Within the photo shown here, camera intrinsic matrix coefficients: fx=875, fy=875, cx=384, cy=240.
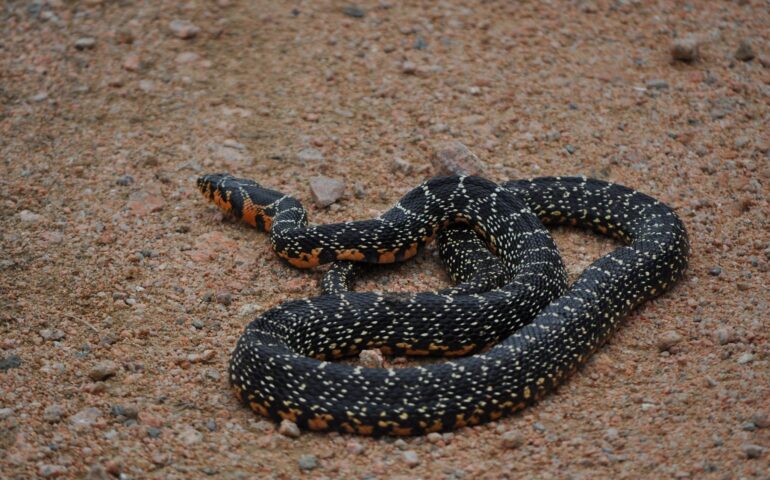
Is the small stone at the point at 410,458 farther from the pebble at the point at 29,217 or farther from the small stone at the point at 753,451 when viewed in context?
the pebble at the point at 29,217

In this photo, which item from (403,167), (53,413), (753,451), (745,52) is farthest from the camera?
(745,52)

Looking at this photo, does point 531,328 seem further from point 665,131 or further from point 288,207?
point 665,131

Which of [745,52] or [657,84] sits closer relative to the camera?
[657,84]

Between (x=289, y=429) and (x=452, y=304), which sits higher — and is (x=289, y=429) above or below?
below

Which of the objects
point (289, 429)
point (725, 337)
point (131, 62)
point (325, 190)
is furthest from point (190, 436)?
point (131, 62)

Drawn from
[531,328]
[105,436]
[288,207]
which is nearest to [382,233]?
[288,207]

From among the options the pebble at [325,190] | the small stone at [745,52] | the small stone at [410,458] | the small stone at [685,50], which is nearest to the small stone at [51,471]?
the small stone at [410,458]

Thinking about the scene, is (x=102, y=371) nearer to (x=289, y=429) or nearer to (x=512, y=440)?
(x=289, y=429)
